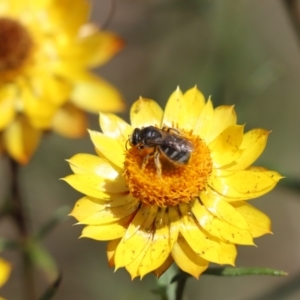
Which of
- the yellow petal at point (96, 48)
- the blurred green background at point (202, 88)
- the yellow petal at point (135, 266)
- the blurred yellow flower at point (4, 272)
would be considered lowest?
the blurred green background at point (202, 88)

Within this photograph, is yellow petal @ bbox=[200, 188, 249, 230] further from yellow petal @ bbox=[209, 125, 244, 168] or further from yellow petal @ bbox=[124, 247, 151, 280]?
yellow petal @ bbox=[124, 247, 151, 280]

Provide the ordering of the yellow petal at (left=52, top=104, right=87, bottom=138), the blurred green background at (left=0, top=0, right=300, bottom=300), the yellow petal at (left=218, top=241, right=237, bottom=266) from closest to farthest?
the yellow petal at (left=218, top=241, right=237, bottom=266), the yellow petal at (left=52, top=104, right=87, bottom=138), the blurred green background at (left=0, top=0, right=300, bottom=300)

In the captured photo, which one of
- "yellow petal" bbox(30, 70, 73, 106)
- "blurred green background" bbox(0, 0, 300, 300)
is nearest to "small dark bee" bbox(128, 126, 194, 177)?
"yellow petal" bbox(30, 70, 73, 106)

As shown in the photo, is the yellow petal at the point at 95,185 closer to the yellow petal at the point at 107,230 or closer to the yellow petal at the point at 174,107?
the yellow petal at the point at 107,230

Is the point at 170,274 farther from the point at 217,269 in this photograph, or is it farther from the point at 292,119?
the point at 292,119

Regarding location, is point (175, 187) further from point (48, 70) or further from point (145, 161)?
point (48, 70)

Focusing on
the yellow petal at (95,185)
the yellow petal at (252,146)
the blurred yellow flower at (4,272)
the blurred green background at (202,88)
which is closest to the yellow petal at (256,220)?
the yellow petal at (252,146)

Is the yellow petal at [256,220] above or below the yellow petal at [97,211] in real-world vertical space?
below

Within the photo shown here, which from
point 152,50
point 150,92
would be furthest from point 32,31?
point 152,50
